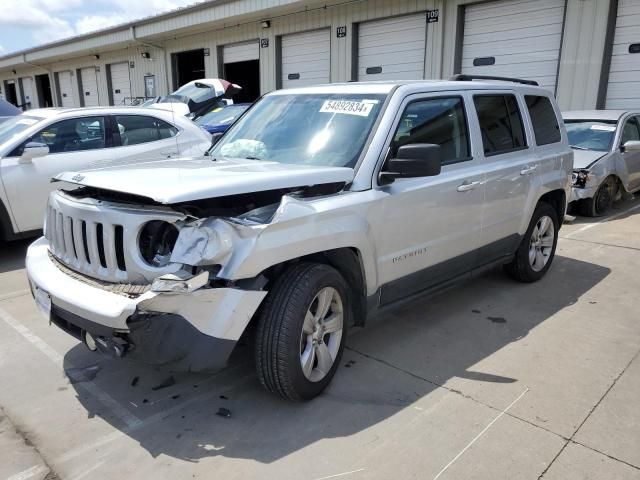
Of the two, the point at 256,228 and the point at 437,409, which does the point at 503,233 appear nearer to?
the point at 437,409

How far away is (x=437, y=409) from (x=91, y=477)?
1877mm

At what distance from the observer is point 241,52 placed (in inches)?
709

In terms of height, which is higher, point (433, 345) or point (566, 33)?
point (566, 33)

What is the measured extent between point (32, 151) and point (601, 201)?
823cm

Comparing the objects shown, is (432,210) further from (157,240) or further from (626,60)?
(626,60)

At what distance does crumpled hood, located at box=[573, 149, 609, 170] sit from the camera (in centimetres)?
812

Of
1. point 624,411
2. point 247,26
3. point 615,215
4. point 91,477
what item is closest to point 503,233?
point 624,411

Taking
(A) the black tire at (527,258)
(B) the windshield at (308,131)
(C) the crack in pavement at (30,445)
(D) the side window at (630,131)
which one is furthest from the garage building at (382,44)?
(C) the crack in pavement at (30,445)

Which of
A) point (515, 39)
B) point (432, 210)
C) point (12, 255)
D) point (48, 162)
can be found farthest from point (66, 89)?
point (432, 210)

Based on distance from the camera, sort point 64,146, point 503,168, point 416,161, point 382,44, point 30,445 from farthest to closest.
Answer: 1. point 382,44
2. point 64,146
3. point 503,168
4. point 416,161
5. point 30,445

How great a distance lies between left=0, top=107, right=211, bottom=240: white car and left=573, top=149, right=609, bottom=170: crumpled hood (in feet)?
18.9

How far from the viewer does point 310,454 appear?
2.66 meters

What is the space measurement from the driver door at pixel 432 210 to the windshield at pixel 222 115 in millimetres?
7755

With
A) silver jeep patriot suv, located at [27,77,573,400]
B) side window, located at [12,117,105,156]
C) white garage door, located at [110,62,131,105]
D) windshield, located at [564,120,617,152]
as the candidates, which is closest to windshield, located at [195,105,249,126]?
side window, located at [12,117,105,156]
